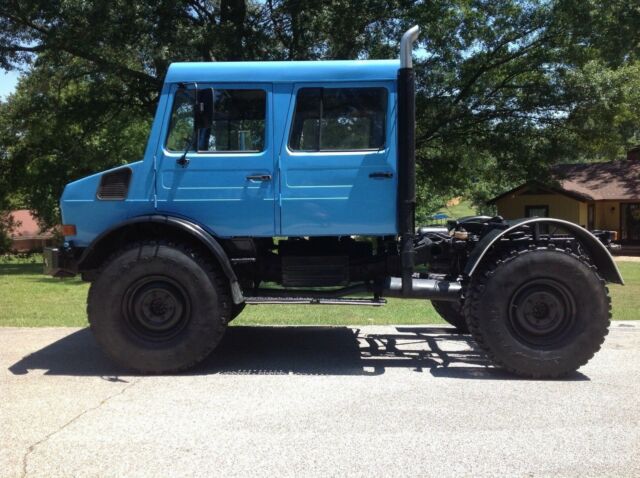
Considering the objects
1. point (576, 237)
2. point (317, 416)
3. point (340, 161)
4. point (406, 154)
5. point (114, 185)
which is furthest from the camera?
point (576, 237)

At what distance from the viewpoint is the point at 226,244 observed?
5.72 meters

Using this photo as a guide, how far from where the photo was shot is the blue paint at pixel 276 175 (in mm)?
5473

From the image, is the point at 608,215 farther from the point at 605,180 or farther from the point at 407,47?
the point at 407,47

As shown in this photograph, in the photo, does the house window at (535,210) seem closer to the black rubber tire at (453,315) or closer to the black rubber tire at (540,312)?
the black rubber tire at (453,315)

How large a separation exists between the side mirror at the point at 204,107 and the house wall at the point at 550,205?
26.1m

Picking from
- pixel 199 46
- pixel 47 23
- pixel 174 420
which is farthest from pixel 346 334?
pixel 47 23

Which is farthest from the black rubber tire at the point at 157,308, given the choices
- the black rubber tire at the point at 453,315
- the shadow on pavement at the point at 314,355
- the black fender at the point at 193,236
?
the black rubber tire at the point at 453,315

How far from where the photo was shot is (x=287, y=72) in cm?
550

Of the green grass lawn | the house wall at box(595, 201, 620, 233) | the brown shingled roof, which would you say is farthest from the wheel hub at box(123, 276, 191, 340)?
the house wall at box(595, 201, 620, 233)

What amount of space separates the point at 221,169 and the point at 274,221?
0.70m

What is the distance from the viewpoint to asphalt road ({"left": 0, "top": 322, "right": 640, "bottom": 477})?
3566 millimetres

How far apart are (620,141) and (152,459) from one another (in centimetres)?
2041

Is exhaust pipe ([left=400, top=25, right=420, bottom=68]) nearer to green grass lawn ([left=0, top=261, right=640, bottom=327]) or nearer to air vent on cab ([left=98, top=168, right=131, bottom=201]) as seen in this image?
air vent on cab ([left=98, top=168, right=131, bottom=201])

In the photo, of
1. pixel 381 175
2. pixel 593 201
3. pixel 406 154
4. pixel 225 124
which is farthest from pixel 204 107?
pixel 593 201
